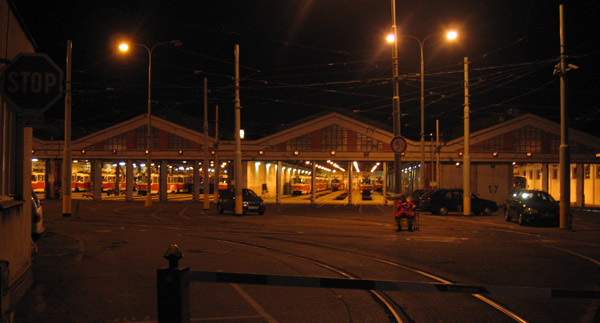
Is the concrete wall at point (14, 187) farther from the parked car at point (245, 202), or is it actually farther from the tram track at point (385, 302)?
the parked car at point (245, 202)

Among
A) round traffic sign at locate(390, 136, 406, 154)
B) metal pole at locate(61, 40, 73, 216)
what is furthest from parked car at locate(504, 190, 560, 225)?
metal pole at locate(61, 40, 73, 216)

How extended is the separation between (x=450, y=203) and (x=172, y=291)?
30.0 metres

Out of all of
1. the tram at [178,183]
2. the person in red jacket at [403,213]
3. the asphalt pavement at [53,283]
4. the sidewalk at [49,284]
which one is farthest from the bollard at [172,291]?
the tram at [178,183]

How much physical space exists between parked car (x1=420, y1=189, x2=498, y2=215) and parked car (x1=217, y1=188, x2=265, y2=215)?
34.6 feet

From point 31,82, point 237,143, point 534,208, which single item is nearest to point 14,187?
point 31,82

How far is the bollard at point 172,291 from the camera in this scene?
450 cm

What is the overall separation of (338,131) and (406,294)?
3967 centimetres

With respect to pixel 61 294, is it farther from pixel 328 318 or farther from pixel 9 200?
pixel 328 318

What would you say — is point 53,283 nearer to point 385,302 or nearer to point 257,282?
point 385,302

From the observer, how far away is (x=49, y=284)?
30.4ft

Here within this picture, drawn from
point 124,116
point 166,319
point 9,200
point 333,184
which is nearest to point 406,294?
point 166,319

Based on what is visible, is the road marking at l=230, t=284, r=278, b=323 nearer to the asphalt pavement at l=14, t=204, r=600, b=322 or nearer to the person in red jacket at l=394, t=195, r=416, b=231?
the asphalt pavement at l=14, t=204, r=600, b=322

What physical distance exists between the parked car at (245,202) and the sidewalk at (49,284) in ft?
50.2

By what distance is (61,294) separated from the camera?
8.48 m
